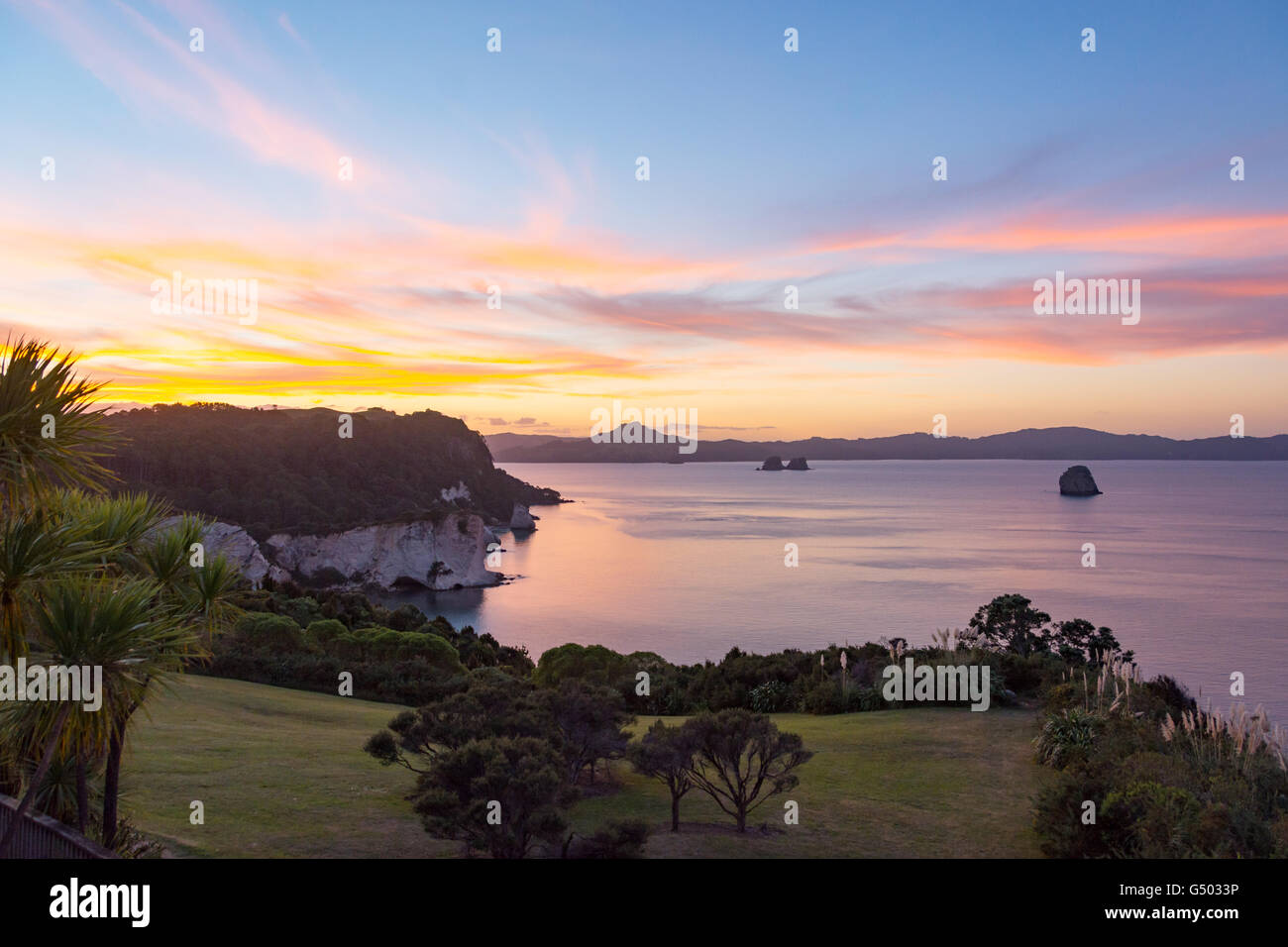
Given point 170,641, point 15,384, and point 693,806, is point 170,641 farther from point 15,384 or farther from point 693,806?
point 693,806

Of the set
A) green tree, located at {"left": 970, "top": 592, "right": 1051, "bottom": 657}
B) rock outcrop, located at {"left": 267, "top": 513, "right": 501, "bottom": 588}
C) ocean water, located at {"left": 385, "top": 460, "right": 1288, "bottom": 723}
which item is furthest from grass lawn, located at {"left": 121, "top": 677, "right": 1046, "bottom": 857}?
rock outcrop, located at {"left": 267, "top": 513, "right": 501, "bottom": 588}

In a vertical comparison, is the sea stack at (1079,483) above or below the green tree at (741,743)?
above

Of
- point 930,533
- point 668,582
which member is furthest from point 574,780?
point 930,533

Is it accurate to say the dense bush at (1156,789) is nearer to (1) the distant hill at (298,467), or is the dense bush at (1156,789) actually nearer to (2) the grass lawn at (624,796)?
(2) the grass lawn at (624,796)

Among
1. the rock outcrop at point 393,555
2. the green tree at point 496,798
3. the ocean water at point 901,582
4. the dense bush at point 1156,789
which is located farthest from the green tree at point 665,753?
the rock outcrop at point 393,555

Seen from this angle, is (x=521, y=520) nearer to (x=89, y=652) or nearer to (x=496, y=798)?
(x=496, y=798)
